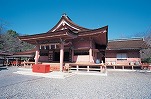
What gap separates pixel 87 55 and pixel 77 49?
1.43 m

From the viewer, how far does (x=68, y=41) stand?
1273 centimetres

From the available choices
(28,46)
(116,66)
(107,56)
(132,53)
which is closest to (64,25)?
(107,56)

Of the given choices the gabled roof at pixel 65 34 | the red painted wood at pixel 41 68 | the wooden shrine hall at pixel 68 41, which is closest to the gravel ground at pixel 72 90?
the red painted wood at pixel 41 68

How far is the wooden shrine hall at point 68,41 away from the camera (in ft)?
34.4

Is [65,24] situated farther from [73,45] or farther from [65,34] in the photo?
[65,34]

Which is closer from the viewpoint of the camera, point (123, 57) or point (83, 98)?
point (83, 98)

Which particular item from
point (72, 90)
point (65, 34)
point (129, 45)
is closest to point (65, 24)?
point (65, 34)

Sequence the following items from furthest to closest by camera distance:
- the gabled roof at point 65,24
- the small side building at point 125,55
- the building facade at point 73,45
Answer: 1. the small side building at point 125,55
2. the gabled roof at point 65,24
3. the building facade at point 73,45

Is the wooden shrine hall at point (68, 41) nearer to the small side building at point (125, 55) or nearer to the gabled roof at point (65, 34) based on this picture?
the gabled roof at point (65, 34)

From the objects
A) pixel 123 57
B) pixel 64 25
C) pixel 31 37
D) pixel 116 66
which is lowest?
pixel 116 66

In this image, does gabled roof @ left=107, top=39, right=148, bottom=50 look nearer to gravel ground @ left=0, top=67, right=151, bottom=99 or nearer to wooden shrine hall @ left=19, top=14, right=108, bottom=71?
wooden shrine hall @ left=19, top=14, right=108, bottom=71

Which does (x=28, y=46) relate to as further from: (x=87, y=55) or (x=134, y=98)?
(x=134, y=98)

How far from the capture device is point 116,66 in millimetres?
17719

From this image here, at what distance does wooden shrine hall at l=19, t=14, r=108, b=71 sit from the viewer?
34.4 ft
